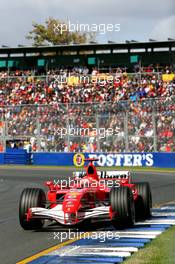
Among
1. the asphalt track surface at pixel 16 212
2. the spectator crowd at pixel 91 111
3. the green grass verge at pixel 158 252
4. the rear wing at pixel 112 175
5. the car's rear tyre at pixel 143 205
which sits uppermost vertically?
the spectator crowd at pixel 91 111

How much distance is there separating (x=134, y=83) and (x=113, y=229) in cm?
2509

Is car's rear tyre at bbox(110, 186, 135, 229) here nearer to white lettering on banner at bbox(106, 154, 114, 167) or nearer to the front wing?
the front wing

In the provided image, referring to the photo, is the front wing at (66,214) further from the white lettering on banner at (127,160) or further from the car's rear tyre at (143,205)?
the white lettering on banner at (127,160)

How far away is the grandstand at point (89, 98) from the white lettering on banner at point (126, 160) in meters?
0.37

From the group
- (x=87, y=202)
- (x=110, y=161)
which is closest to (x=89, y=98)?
(x=110, y=161)

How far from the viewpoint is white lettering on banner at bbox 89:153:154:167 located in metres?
31.4

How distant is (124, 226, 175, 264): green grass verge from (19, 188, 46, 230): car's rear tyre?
230 centimetres

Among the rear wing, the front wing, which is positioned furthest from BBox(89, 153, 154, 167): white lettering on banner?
the front wing

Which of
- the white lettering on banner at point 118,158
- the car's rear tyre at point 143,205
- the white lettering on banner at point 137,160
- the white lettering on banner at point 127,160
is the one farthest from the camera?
the white lettering on banner at point 118,158

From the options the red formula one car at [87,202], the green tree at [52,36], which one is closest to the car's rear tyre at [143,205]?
the red formula one car at [87,202]

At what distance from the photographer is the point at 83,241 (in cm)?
946

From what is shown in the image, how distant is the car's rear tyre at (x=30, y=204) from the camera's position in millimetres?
10742

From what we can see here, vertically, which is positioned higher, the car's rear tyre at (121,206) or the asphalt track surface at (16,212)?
the car's rear tyre at (121,206)

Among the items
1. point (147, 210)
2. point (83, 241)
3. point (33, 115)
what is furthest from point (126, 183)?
point (33, 115)
